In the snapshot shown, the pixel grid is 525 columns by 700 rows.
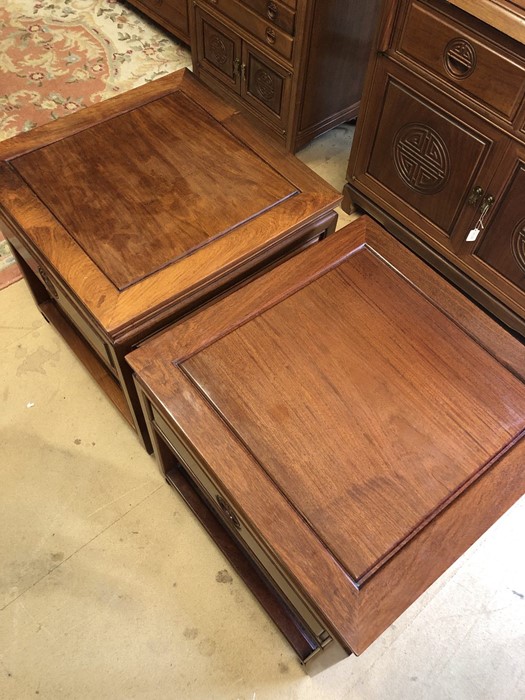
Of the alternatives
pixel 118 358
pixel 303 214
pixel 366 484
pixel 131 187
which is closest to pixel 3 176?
pixel 131 187

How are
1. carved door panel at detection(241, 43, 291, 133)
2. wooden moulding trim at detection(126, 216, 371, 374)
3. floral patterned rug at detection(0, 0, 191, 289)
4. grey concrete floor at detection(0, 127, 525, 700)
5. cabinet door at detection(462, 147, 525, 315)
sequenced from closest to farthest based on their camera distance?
wooden moulding trim at detection(126, 216, 371, 374) → grey concrete floor at detection(0, 127, 525, 700) → cabinet door at detection(462, 147, 525, 315) → carved door panel at detection(241, 43, 291, 133) → floral patterned rug at detection(0, 0, 191, 289)

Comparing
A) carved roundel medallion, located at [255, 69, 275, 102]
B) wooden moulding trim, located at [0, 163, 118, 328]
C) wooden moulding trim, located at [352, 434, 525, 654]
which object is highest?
wooden moulding trim, located at [0, 163, 118, 328]

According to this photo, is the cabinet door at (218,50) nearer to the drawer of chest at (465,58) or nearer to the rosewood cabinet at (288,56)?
the rosewood cabinet at (288,56)

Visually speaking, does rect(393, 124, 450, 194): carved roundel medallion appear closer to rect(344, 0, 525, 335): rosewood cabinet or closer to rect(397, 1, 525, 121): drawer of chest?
rect(344, 0, 525, 335): rosewood cabinet

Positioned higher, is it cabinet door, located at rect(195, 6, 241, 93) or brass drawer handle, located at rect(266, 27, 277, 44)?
brass drawer handle, located at rect(266, 27, 277, 44)

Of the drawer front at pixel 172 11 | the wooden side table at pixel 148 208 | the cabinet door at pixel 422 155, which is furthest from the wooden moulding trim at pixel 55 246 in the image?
the drawer front at pixel 172 11

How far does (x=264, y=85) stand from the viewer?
1521 millimetres

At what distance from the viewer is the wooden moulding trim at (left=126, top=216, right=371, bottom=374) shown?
2.61 feet

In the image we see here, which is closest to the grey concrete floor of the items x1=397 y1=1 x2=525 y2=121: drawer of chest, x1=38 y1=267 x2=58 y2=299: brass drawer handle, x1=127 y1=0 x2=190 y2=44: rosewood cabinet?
x1=38 y1=267 x2=58 y2=299: brass drawer handle

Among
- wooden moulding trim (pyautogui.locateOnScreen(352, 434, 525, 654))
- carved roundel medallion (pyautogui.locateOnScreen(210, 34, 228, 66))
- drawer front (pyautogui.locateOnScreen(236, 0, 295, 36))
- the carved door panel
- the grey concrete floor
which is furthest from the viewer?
carved roundel medallion (pyautogui.locateOnScreen(210, 34, 228, 66))

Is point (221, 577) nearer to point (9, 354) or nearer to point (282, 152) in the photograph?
point (9, 354)

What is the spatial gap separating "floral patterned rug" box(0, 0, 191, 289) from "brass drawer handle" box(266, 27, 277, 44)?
59 centimetres

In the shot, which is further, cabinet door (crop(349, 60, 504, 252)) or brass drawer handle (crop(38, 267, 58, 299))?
cabinet door (crop(349, 60, 504, 252))

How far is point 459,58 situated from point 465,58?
1cm
